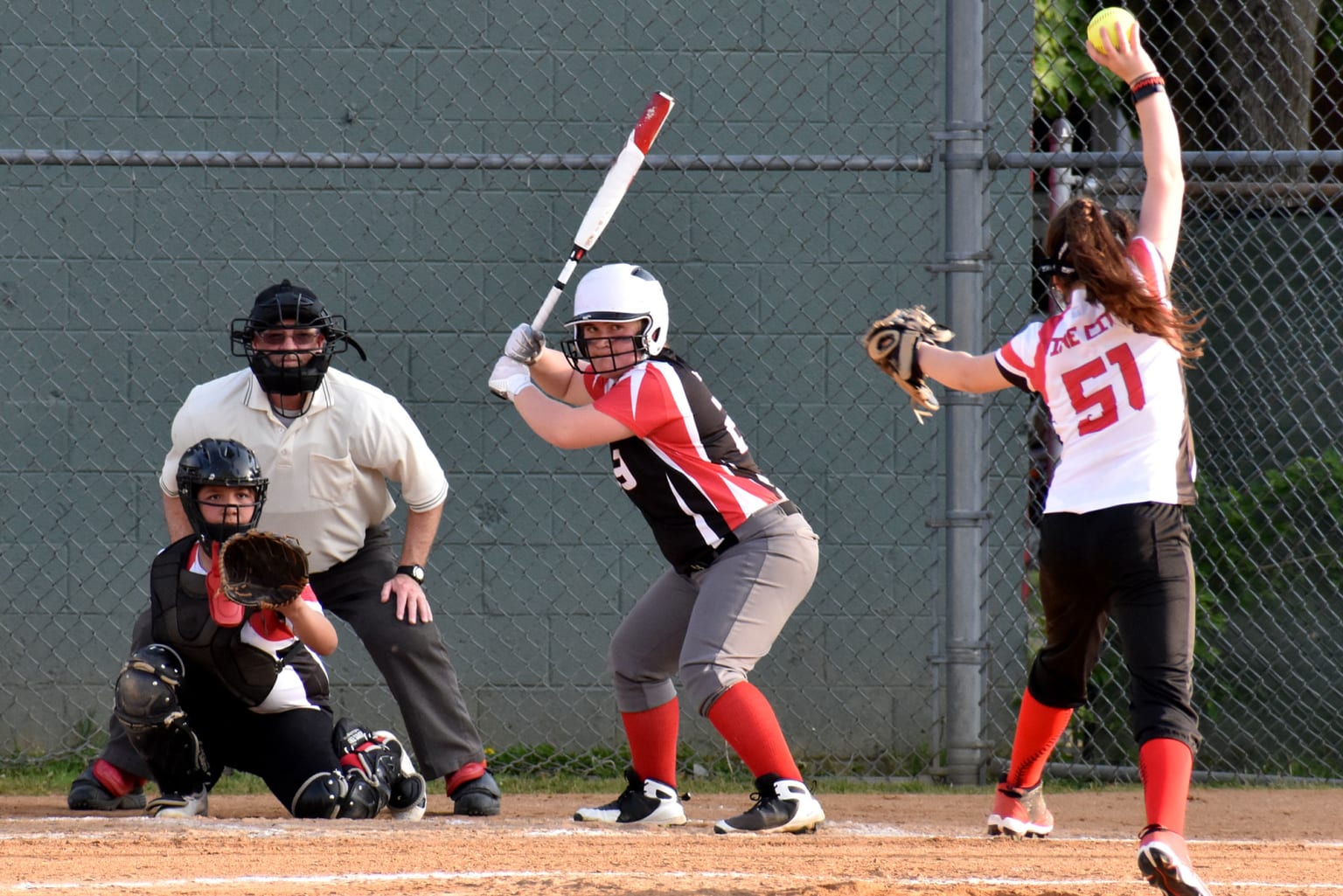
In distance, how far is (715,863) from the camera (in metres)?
3.75

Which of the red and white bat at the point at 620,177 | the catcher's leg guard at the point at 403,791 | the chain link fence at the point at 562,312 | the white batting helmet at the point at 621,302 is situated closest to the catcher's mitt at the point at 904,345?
the white batting helmet at the point at 621,302

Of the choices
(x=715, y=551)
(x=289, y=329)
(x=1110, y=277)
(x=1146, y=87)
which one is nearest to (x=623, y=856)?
(x=715, y=551)

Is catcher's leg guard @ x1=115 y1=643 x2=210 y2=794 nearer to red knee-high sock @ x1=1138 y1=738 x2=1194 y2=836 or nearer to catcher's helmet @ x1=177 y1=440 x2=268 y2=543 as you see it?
catcher's helmet @ x1=177 y1=440 x2=268 y2=543

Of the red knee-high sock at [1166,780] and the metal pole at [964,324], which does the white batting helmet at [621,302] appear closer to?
the metal pole at [964,324]

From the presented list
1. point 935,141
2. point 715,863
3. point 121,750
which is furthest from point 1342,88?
point 121,750

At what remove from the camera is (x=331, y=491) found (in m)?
4.89

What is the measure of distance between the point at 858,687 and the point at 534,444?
165cm

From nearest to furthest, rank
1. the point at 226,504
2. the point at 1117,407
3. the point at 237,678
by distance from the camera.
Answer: the point at 1117,407
the point at 226,504
the point at 237,678

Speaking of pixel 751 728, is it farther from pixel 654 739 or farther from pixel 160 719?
pixel 160 719

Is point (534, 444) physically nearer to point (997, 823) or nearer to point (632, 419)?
point (632, 419)

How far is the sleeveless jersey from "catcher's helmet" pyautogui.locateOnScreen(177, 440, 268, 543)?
0.14 meters

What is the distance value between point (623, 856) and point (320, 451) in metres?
1.71

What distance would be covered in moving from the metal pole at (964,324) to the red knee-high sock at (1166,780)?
196 cm

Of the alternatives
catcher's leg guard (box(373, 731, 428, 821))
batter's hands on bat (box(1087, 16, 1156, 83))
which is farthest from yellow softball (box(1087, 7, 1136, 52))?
catcher's leg guard (box(373, 731, 428, 821))
